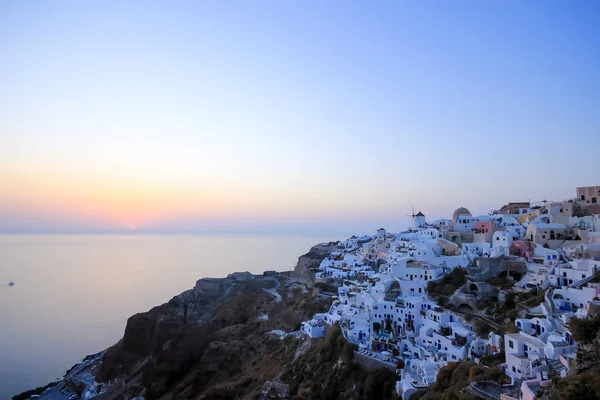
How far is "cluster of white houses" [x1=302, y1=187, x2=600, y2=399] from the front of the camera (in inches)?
668

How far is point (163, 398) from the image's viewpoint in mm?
37875

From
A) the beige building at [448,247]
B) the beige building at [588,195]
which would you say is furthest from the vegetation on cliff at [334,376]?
the beige building at [588,195]

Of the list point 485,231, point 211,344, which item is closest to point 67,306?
point 211,344

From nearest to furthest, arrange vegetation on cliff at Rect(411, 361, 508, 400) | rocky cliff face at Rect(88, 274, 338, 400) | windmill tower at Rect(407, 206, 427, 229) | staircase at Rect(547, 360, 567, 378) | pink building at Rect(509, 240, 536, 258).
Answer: staircase at Rect(547, 360, 567, 378) → vegetation on cliff at Rect(411, 361, 508, 400) → pink building at Rect(509, 240, 536, 258) → rocky cliff face at Rect(88, 274, 338, 400) → windmill tower at Rect(407, 206, 427, 229)

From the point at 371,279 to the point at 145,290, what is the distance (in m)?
70.6

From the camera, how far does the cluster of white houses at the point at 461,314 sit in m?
17.0

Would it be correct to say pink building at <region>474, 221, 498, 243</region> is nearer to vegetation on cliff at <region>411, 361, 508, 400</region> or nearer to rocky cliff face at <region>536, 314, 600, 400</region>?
vegetation on cliff at <region>411, 361, 508, 400</region>

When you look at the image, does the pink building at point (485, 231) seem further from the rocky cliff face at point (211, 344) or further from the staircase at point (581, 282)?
the rocky cliff face at point (211, 344)

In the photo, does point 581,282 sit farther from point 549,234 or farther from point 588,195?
point 588,195

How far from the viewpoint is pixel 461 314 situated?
24.7 m

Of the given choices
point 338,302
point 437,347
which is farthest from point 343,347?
point 338,302

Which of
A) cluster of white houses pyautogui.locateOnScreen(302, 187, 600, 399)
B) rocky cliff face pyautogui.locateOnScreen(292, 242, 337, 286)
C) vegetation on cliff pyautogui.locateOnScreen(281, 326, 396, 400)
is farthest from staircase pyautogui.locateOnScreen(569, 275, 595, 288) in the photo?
rocky cliff face pyautogui.locateOnScreen(292, 242, 337, 286)

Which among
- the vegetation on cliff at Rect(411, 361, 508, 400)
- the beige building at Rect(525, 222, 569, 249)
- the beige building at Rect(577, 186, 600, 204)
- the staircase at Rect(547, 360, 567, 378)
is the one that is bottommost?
the vegetation on cliff at Rect(411, 361, 508, 400)

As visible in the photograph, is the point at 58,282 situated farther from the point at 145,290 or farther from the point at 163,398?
the point at 163,398
